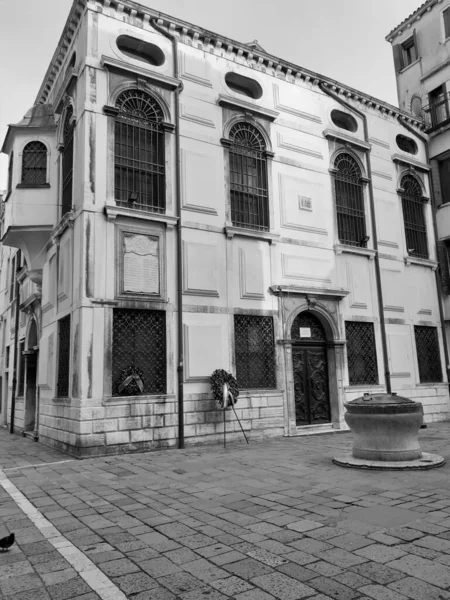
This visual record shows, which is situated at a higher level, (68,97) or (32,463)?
(68,97)

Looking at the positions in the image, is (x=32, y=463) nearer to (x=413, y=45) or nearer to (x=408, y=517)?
(x=408, y=517)

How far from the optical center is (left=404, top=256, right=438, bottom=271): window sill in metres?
15.8

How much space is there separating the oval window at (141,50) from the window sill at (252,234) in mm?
4468

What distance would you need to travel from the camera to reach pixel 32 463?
9.14 m

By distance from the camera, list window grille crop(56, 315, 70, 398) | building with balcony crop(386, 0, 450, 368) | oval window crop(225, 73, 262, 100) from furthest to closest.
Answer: building with balcony crop(386, 0, 450, 368) → oval window crop(225, 73, 262, 100) → window grille crop(56, 315, 70, 398)

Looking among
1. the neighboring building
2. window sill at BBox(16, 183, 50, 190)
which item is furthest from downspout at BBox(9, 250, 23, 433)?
window sill at BBox(16, 183, 50, 190)

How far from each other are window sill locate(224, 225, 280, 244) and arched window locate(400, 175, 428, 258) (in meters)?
5.74

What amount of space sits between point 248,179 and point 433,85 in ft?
33.2

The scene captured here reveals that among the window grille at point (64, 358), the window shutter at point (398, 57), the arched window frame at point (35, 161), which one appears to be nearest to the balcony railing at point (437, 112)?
the window shutter at point (398, 57)

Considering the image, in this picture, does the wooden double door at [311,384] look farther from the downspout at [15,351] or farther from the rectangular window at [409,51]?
the rectangular window at [409,51]

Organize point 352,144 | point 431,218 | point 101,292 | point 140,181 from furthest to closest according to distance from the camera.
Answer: point 431,218, point 352,144, point 140,181, point 101,292

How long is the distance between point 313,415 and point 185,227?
229 inches

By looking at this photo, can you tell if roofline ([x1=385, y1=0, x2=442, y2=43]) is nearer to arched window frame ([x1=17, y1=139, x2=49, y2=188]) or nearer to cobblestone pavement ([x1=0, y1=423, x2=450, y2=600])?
arched window frame ([x1=17, y1=139, x2=49, y2=188])

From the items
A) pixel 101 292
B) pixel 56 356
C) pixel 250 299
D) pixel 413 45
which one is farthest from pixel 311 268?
pixel 413 45
